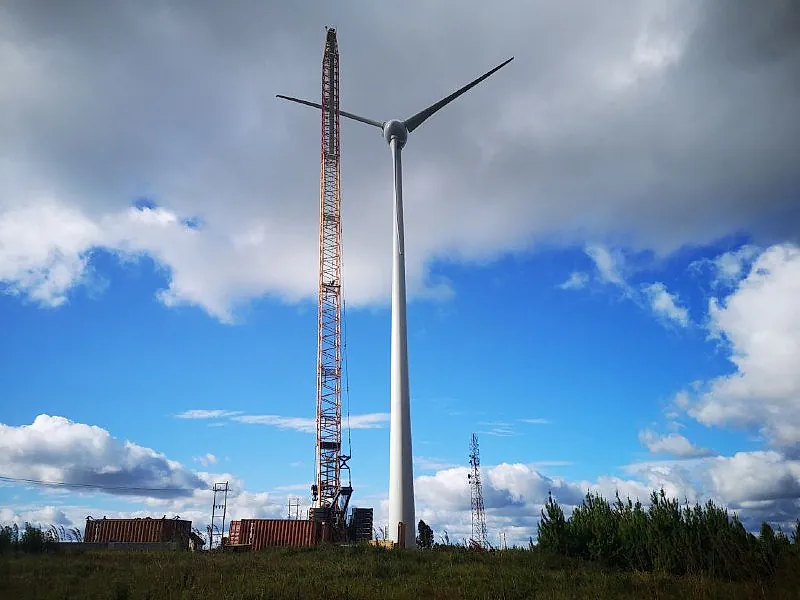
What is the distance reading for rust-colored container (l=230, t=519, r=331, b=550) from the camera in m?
59.1

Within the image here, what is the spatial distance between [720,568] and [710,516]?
4.75 metres

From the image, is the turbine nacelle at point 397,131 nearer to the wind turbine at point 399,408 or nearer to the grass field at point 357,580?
the wind turbine at point 399,408

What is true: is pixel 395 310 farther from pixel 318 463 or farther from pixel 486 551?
pixel 318 463

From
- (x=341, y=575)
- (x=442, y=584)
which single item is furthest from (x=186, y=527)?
(x=442, y=584)

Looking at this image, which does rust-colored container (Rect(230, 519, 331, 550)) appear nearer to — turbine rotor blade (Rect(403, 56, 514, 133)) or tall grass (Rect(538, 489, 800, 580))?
tall grass (Rect(538, 489, 800, 580))

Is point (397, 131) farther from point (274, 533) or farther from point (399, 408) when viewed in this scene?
point (274, 533)

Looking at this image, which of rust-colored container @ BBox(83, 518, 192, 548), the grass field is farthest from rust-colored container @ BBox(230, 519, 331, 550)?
the grass field

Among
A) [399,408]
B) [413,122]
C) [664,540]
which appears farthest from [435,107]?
[664,540]

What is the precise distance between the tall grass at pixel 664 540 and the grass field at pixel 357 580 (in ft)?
6.90

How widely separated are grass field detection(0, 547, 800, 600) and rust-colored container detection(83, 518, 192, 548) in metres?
25.7

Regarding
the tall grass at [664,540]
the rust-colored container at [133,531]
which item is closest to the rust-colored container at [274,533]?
the rust-colored container at [133,531]

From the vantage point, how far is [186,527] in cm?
6631

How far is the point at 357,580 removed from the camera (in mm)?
27938

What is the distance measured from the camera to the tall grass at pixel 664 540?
27406mm
